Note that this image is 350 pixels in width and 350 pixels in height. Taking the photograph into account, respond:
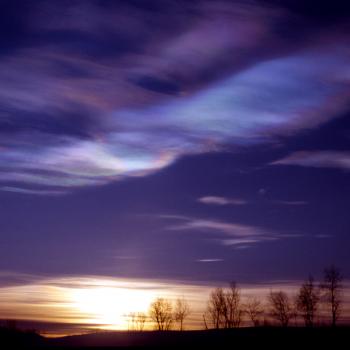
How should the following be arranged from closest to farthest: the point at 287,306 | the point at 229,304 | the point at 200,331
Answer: the point at 200,331 → the point at 287,306 → the point at 229,304

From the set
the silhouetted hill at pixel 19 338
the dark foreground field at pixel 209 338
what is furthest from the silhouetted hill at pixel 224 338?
the silhouetted hill at pixel 19 338

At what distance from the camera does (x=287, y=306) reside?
154 meters

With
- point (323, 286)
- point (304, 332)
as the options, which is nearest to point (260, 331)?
point (304, 332)

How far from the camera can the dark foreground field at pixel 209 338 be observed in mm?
93875

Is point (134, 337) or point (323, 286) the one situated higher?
point (323, 286)

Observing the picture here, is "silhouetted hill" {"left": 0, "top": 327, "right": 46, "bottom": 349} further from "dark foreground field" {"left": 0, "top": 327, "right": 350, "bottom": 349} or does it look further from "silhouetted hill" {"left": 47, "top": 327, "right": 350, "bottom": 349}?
"silhouetted hill" {"left": 47, "top": 327, "right": 350, "bottom": 349}

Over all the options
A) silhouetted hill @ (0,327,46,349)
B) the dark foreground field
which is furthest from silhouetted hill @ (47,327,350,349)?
silhouetted hill @ (0,327,46,349)

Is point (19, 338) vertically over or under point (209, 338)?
over

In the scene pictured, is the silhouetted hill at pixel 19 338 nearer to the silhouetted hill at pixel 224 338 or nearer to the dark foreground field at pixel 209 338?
the dark foreground field at pixel 209 338

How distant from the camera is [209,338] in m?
126

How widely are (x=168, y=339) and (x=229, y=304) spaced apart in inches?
1342

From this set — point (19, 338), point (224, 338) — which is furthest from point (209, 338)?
point (19, 338)

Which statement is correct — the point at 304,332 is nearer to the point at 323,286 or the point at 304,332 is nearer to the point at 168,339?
the point at 323,286

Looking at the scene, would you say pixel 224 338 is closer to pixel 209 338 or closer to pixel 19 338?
pixel 209 338
